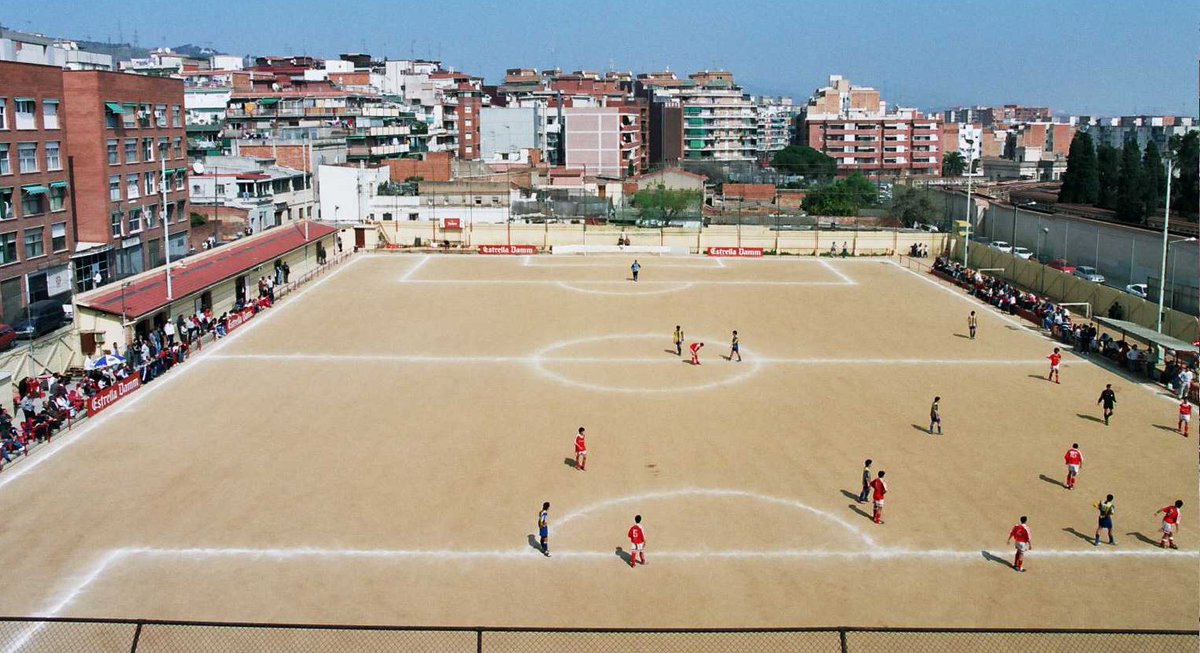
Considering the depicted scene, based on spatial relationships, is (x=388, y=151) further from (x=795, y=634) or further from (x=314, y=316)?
(x=795, y=634)

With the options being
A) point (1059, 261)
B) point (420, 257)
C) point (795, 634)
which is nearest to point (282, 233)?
point (420, 257)

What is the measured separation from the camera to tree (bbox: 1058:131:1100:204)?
2430 inches

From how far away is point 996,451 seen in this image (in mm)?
22016

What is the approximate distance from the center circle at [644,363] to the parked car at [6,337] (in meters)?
14.5

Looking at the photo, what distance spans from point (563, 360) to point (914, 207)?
43.6 metres

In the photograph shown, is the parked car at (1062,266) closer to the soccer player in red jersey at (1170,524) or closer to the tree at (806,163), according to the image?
the soccer player in red jersey at (1170,524)

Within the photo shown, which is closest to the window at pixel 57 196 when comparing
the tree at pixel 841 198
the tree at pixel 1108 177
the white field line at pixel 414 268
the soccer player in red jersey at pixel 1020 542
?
the white field line at pixel 414 268

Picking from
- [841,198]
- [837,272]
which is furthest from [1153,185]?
[841,198]

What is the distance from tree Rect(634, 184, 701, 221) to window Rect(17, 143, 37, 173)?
114 feet

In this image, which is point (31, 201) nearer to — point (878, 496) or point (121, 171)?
point (121, 171)

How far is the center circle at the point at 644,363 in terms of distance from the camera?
27.5m

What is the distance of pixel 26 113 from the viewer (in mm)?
36656

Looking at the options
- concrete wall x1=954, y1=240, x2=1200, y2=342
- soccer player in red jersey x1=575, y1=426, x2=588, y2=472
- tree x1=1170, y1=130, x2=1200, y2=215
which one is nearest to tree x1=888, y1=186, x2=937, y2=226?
concrete wall x1=954, y1=240, x2=1200, y2=342

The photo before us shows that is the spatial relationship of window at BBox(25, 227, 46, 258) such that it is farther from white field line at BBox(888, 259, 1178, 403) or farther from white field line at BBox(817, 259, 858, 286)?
white field line at BBox(888, 259, 1178, 403)
